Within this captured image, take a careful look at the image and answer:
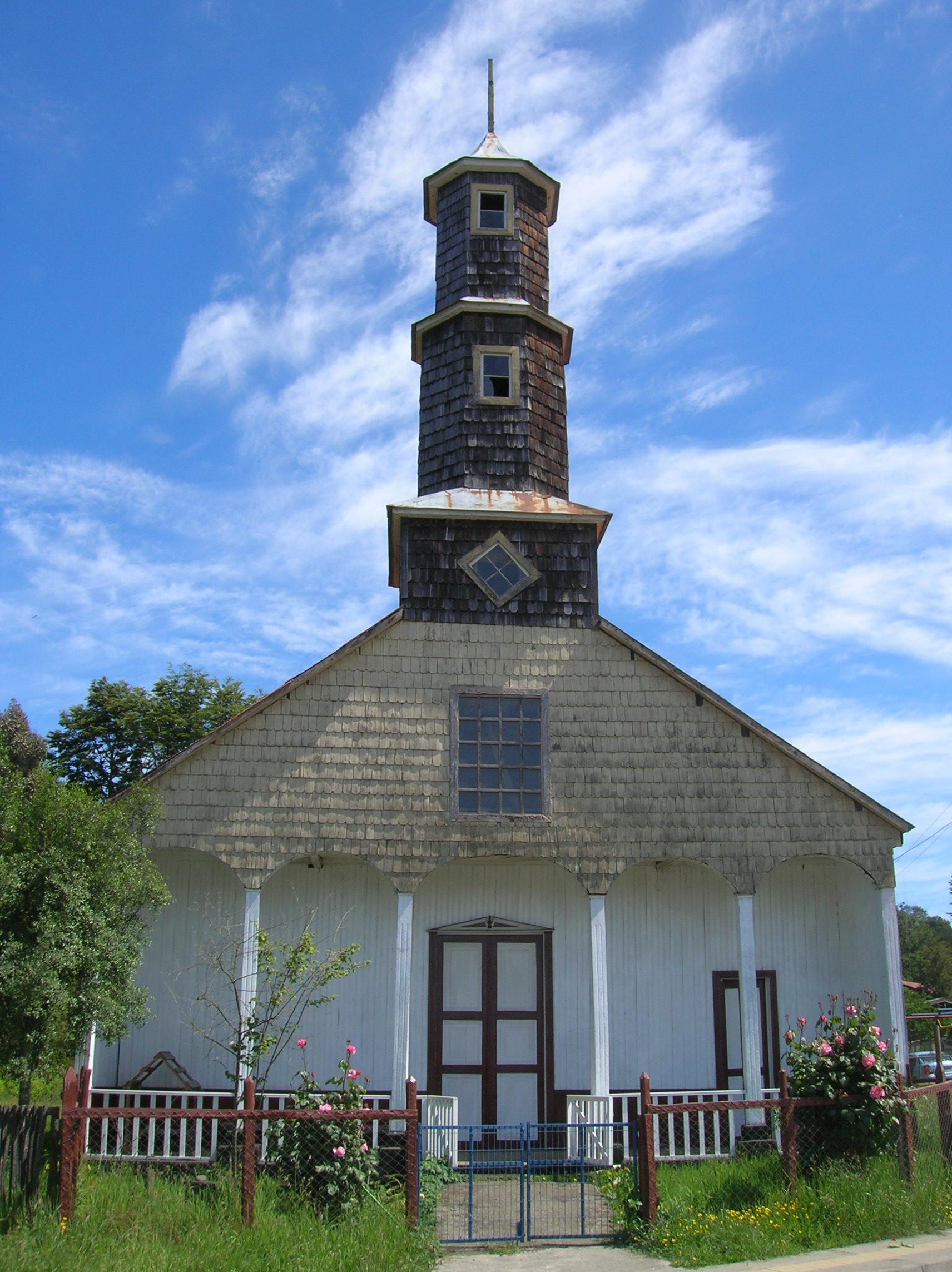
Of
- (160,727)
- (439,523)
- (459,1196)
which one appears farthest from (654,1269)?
(160,727)

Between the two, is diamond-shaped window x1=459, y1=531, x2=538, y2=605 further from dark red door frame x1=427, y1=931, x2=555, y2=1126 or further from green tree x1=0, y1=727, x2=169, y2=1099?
green tree x1=0, y1=727, x2=169, y2=1099

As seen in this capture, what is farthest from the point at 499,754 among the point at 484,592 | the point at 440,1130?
the point at 440,1130

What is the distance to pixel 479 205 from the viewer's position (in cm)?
1858

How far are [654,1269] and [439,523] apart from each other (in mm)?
9766

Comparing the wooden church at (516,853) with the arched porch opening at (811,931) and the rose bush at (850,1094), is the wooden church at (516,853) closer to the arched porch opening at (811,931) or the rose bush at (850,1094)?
the arched porch opening at (811,931)

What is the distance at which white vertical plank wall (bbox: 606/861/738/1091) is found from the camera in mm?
15516

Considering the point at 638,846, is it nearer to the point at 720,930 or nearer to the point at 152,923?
the point at 720,930

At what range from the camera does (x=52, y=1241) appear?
8.92 meters

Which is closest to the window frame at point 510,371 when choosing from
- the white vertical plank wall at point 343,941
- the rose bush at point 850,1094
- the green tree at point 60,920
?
the white vertical plank wall at point 343,941

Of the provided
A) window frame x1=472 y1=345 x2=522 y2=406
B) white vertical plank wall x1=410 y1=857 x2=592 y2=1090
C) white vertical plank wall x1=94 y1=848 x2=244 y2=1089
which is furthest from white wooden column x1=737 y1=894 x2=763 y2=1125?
window frame x1=472 y1=345 x2=522 y2=406

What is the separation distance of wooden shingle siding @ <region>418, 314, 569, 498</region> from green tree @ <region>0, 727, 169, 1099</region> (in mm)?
7379

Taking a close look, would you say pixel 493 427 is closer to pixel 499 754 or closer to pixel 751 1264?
pixel 499 754

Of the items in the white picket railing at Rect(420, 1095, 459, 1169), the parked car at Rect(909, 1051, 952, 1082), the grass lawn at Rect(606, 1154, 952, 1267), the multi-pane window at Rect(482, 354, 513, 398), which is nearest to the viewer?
the grass lawn at Rect(606, 1154, 952, 1267)

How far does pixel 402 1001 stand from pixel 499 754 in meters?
3.36
